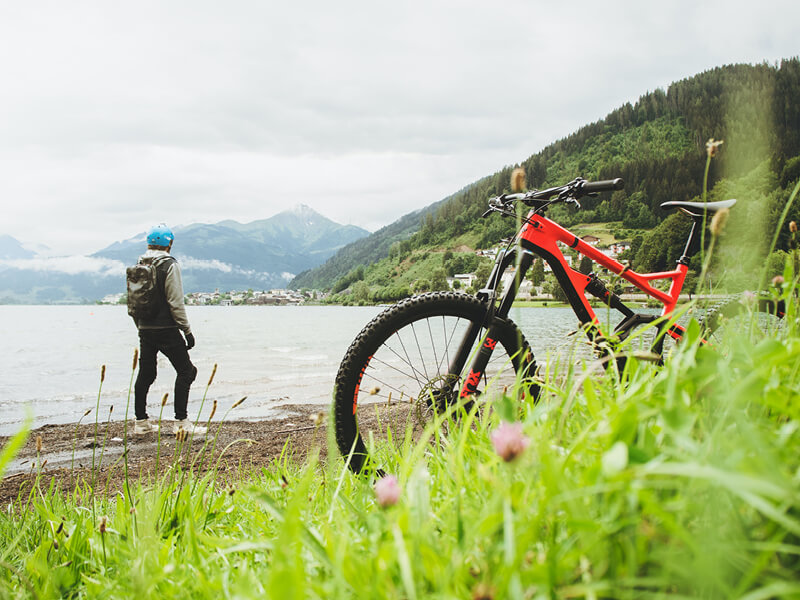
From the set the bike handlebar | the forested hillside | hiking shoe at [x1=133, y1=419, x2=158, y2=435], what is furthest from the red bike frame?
the forested hillside

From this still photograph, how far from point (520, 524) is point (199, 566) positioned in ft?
3.31

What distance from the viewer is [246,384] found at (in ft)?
39.9

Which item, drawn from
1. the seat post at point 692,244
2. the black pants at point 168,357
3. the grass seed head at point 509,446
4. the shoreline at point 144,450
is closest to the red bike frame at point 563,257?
the seat post at point 692,244

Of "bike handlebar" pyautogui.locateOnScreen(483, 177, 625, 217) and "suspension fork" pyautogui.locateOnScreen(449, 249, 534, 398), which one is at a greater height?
"bike handlebar" pyautogui.locateOnScreen(483, 177, 625, 217)

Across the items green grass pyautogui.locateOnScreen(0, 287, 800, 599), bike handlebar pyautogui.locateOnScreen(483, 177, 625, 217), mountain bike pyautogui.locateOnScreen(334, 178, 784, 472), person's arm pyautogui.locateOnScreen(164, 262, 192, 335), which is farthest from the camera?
person's arm pyautogui.locateOnScreen(164, 262, 192, 335)

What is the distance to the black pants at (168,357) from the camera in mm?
6816

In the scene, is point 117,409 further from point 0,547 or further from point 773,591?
point 773,591

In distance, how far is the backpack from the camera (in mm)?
6676

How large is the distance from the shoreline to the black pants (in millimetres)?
467

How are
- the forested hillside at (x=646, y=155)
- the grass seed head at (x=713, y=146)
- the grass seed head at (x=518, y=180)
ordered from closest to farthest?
Result: the grass seed head at (x=713, y=146) < the grass seed head at (x=518, y=180) < the forested hillside at (x=646, y=155)

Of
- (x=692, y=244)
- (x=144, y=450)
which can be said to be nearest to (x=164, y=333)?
(x=144, y=450)

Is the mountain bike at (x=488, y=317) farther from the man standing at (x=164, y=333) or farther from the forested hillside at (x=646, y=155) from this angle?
the forested hillside at (x=646, y=155)

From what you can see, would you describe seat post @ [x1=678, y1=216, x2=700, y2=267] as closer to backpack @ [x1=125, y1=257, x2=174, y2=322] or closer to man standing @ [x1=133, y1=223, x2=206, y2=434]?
man standing @ [x1=133, y1=223, x2=206, y2=434]

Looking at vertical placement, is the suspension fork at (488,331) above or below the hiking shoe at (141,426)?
above
